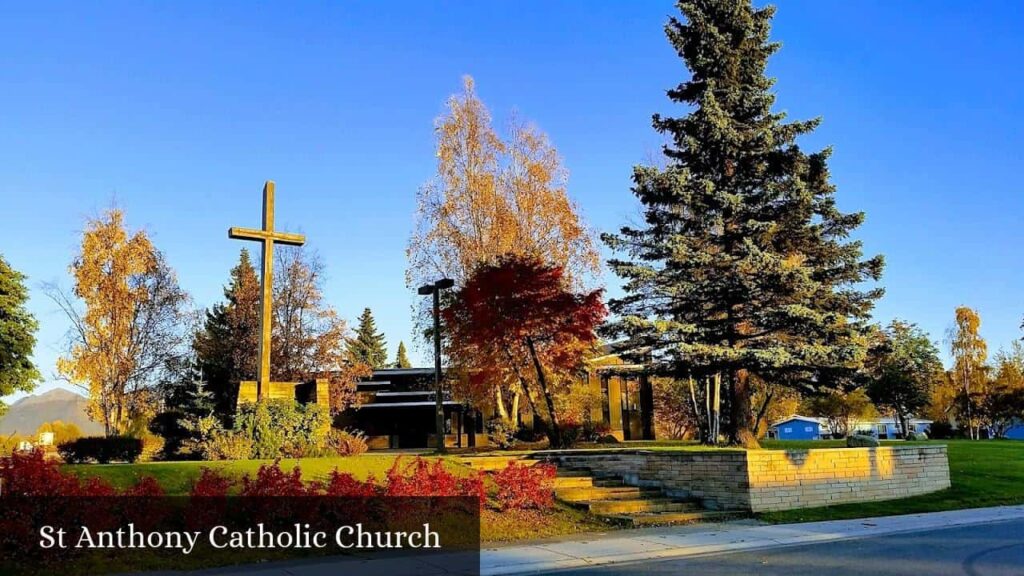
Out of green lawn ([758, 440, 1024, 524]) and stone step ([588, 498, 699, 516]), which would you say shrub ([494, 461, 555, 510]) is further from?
green lawn ([758, 440, 1024, 524])

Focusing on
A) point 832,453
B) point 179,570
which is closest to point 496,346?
point 832,453

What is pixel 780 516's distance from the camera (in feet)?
41.8

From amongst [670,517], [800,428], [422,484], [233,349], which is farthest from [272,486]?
[800,428]

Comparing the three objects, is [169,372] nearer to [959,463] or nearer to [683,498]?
[683,498]

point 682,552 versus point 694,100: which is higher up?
point 694,100

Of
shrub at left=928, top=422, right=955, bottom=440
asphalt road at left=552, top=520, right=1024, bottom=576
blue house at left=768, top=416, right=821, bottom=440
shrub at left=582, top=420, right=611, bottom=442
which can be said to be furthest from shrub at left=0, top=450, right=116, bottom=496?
blue house at left=768, top=416, right=821, bottom=440

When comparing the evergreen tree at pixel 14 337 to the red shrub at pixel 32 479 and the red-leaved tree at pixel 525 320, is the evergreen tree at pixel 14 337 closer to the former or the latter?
the red-leaved tree at pixel 525 320

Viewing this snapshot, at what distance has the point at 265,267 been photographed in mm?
17172

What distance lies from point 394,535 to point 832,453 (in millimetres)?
8953

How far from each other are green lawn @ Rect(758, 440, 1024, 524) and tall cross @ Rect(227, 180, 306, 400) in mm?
10750

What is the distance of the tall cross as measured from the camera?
53.6 ft

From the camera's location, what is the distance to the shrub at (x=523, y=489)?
40.0 feet

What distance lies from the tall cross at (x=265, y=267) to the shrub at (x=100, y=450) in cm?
452

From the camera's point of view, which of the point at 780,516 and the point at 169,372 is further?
the point at 169,372
